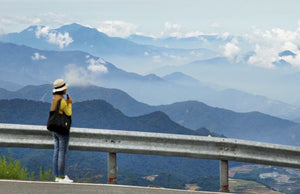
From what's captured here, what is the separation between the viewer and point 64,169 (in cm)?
681

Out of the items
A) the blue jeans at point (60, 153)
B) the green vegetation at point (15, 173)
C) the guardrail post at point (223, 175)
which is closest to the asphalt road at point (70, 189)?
the blue jeans at point (60, 153)

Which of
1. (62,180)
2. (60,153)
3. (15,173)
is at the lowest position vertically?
(62,180)

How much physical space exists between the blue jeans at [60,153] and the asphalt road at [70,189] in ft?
0.91

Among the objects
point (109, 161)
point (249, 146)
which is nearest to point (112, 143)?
point (109, 161)

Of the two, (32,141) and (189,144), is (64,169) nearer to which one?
(32,141)

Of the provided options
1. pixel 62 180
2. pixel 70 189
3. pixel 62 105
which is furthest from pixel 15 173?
pixel 62 105

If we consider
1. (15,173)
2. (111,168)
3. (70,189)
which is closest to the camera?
(70,189)

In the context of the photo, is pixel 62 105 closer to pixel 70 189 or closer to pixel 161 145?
pixel 70 189

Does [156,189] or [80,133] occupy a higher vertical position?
[80,133]

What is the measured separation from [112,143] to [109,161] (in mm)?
284

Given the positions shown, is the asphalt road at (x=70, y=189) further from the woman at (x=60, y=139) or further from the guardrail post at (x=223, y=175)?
the guardrail post at (x=223, y=175)

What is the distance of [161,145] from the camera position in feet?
21.8

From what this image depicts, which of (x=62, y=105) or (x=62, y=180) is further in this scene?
(x=62, y=180)

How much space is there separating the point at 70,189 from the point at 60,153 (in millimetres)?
590
